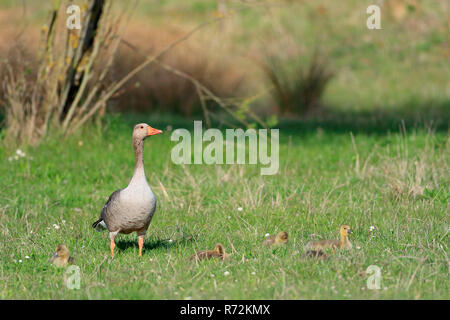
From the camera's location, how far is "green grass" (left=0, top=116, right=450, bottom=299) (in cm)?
547

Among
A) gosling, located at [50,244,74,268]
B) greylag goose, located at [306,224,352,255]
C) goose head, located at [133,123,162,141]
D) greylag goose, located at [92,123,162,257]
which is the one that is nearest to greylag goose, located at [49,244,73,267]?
gosling, located at [50,244,74,268]

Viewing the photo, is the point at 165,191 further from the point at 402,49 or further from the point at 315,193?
the point at 402,49

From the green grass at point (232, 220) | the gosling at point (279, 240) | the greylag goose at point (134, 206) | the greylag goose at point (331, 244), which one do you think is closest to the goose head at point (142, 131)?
the greylag goose at point (134, 206)

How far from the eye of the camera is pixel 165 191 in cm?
→ 884

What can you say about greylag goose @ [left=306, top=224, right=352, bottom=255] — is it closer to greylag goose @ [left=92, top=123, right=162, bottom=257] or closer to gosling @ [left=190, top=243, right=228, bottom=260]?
gosling @ [left=190, top=243, right=228, bottom=260]

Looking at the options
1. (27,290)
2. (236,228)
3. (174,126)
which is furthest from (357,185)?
(174,126)

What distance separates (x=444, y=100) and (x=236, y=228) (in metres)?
14.5

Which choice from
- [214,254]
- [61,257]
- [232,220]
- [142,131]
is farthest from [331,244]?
[61,257]

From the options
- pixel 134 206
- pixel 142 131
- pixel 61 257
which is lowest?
pixel 61 257

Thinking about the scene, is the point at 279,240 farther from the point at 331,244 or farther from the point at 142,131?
the point at 142,131

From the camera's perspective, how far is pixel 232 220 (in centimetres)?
788

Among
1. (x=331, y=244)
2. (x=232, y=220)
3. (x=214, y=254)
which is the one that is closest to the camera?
(x=214, y=254)

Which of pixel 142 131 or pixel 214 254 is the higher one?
pixel 142 131

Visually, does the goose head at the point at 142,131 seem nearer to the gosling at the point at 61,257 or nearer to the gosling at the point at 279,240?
the gosling at the point at 61,257
